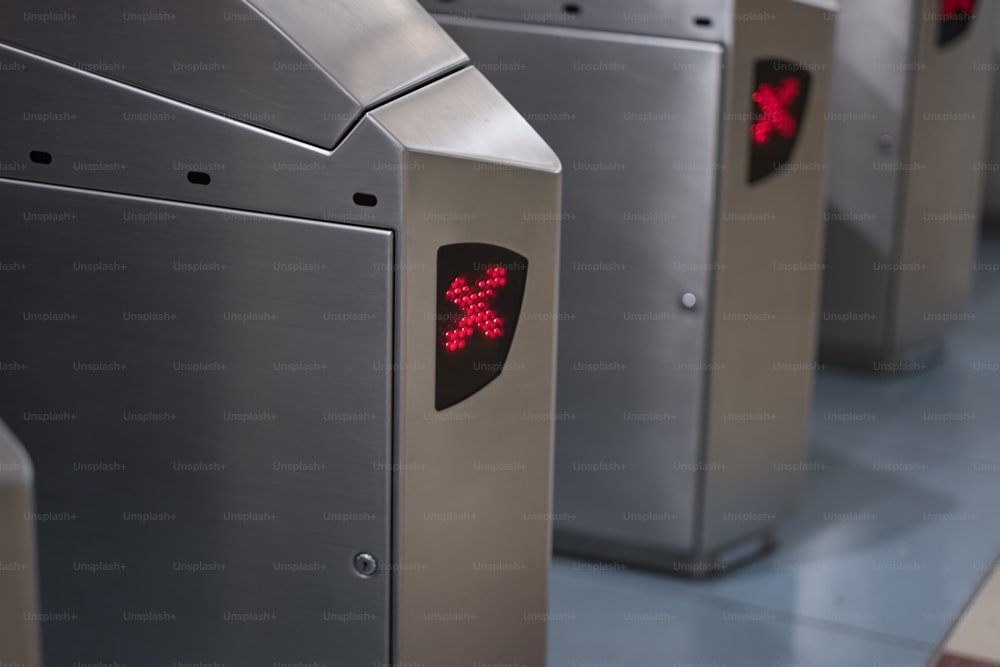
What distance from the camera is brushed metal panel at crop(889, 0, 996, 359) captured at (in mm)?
2600

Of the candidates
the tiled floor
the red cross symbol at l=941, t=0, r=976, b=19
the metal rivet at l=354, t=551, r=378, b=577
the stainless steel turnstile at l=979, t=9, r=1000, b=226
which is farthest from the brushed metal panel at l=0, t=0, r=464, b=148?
the stainless steel turnstile at l=979, t=9, r=1000, b=226

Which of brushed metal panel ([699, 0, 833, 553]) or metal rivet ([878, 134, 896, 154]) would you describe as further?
metal rivet ([878, 134, 896, 154])

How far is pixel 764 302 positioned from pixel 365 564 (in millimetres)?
859

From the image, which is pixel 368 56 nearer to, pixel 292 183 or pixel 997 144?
pixel 292 183

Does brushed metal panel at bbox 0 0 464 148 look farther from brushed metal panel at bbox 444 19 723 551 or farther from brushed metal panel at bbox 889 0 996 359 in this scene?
brushed metal panel at bbox 889 0 996 359

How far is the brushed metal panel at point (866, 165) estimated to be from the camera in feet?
8.34

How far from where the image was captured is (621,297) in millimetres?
1808

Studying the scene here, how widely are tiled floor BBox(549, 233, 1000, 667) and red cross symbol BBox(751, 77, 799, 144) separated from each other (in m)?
0.60

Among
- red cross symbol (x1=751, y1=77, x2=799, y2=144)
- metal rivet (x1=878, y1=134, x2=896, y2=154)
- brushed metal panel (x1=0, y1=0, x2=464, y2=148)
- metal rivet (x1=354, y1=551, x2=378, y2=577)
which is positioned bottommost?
metal rivet (x1=354, y1=551, x2=378, y2=577)

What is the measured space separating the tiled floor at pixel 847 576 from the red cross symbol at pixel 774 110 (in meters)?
0.60

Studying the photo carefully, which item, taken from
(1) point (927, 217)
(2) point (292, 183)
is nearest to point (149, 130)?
(2) point (292, 183)

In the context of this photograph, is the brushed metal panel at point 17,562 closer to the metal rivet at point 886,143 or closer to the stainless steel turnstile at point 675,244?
the stainless steel turnstile at point 675,244

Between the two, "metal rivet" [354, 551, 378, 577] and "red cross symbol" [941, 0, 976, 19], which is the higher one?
"red cross symbol" [941, 0, 976, 19]

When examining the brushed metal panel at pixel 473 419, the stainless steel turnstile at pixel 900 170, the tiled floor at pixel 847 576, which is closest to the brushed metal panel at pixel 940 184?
the stainless steel turnstile at pixel 900 170
